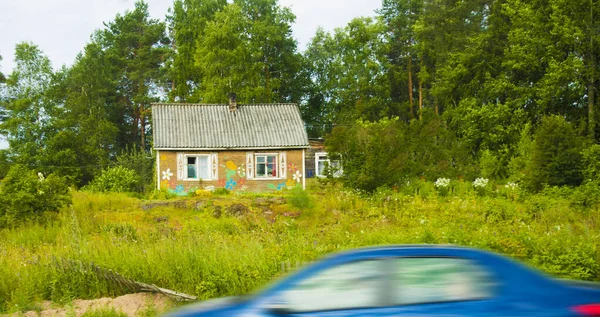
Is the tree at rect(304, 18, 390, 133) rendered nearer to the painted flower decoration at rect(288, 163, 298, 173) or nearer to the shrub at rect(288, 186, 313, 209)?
the painted flower decoration at rect(288, 163, 298, 173)

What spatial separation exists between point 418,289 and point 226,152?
28.1 meters

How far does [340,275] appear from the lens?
4.62 meters

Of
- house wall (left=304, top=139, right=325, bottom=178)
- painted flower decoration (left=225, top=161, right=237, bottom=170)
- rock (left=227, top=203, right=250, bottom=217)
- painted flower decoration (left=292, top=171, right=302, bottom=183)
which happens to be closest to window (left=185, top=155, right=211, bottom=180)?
painted flower decoration (left=225, top=161, right=237, bottom=170)

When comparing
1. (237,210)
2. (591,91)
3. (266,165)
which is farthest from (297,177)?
(591,91)

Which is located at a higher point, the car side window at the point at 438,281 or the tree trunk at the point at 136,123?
the tree trunk at the point at 136,123

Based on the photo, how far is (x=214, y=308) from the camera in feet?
16.1

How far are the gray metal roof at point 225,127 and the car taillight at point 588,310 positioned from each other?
2782 centimetres

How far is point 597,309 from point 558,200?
47.5 ft

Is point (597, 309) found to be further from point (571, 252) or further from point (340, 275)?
point (571, 252)

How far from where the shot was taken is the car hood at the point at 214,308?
4754 millimetres

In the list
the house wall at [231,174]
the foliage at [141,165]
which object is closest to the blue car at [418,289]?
the house wall at [231,174]

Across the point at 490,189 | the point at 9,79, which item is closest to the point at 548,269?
the point at 490,189

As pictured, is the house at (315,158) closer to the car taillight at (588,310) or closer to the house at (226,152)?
the house at (226,152)

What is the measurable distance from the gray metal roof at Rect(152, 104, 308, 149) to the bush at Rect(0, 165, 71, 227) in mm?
11744
